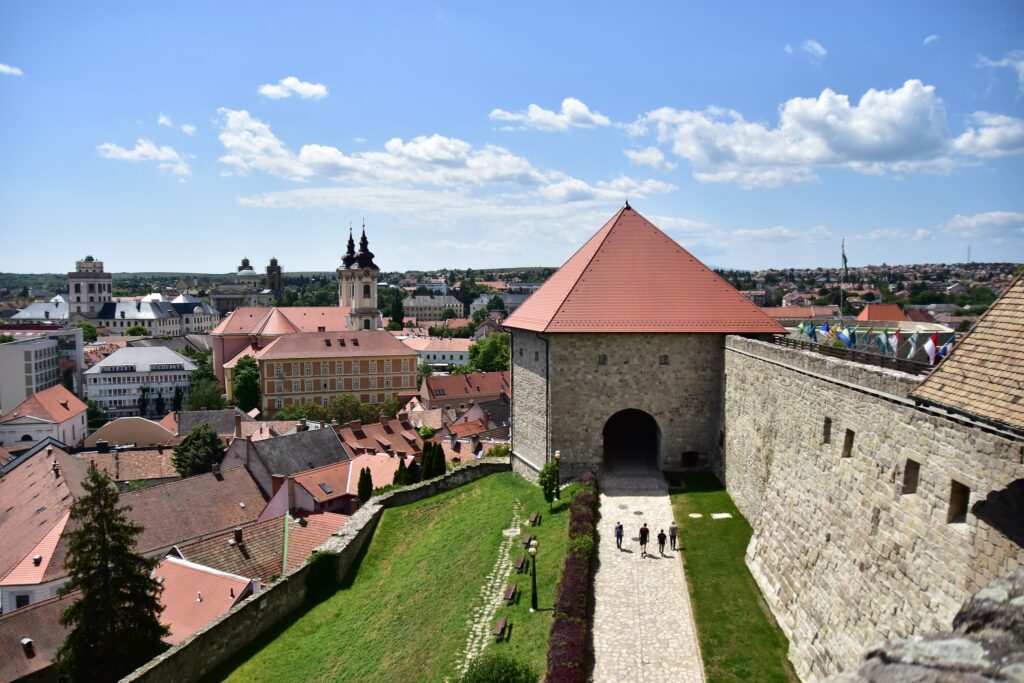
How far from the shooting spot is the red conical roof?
20781 millimetres

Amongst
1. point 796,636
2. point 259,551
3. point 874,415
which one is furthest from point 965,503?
point 259,551

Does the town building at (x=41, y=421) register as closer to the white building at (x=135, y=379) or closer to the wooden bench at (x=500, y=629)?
the white building at (x=135, y=379)

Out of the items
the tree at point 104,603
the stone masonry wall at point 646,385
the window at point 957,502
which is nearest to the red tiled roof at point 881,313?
the stone masonry wall at point 646,385

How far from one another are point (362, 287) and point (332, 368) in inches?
541

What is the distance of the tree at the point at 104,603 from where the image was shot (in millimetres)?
17594

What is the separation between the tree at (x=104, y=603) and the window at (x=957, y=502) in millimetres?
18680

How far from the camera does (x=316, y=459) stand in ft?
124

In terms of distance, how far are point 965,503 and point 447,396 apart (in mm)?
57353

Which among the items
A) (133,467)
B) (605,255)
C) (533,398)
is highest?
(605,255)

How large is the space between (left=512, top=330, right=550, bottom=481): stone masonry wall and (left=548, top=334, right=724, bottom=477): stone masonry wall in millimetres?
730

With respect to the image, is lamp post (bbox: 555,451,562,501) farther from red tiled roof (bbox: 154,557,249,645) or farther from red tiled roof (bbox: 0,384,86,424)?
red tiled roof (bbox: 0,384,86,424)

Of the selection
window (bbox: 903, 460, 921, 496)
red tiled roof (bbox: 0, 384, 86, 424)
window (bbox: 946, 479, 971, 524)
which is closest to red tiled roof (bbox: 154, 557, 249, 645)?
window (bbox: 903, 460, 921, 496)

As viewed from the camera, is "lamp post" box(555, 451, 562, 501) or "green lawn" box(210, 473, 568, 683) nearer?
"green lawn" box(210, 473, 568, 683)

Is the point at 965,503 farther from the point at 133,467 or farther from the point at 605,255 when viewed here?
the point at 133,467
